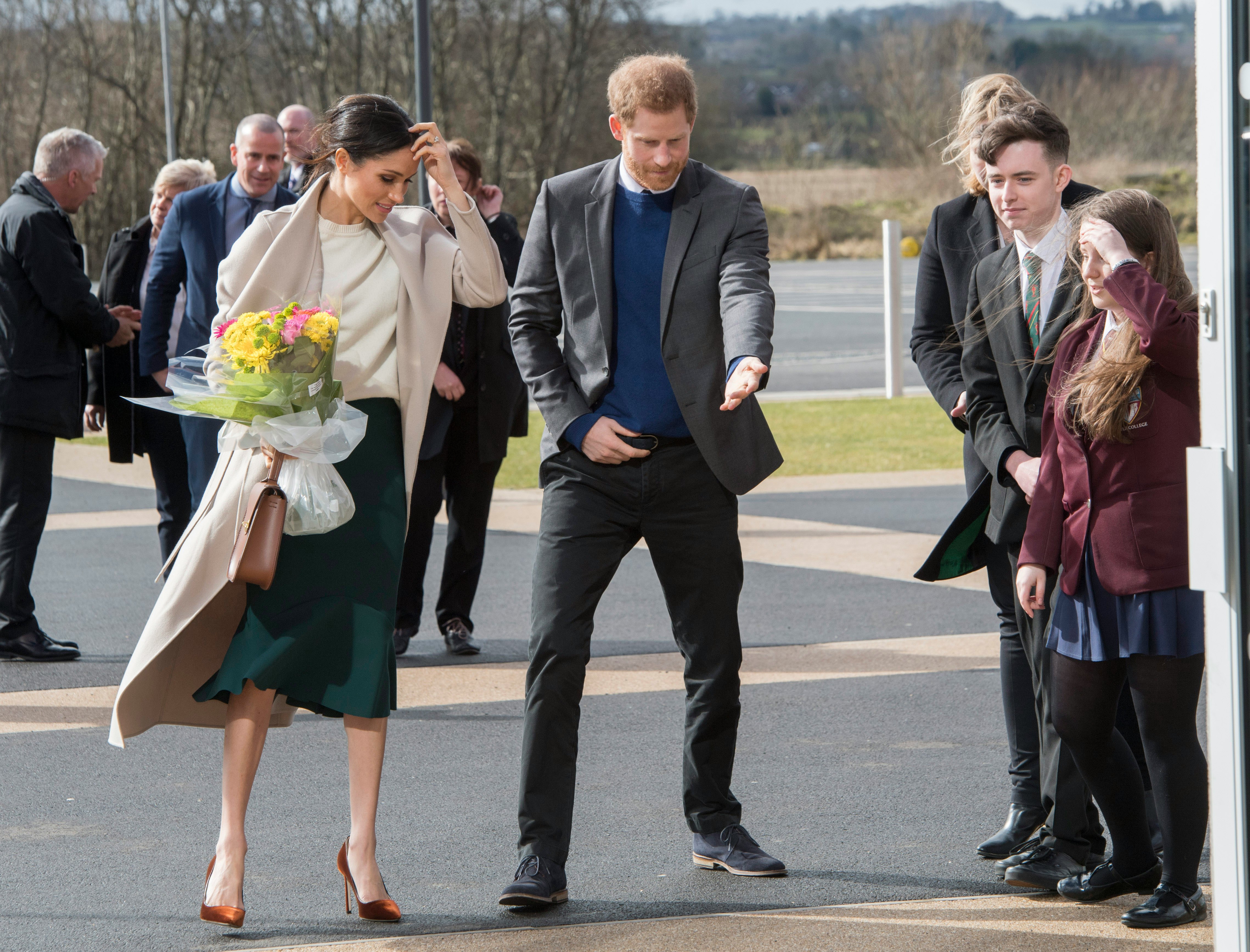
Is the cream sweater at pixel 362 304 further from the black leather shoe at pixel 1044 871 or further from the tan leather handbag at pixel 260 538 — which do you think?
the black leather shoe at pixel 1044 871

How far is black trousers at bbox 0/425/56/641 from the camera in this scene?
21.6 ft

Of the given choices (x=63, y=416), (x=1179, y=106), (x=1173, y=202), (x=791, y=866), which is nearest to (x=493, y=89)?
→ (x=1173, y=202)

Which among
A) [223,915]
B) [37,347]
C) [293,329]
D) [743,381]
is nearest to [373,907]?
[223,915]

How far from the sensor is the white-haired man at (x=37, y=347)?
21.5 ft

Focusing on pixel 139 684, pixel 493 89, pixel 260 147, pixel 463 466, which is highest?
pixel 493 89

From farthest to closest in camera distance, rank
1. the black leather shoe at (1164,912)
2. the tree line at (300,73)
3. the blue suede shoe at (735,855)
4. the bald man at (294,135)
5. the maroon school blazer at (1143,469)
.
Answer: the tree line at (300,73) < the bald man at (294,135) < the blue suede shoe at (735,855) < the black leather shoe at (1164,912) < the maroon school blazer at (1143,469)

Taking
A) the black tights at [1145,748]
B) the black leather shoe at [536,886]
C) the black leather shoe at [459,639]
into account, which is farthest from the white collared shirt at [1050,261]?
the black leather shoe at [459,639]

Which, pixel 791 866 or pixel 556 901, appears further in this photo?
pixel 791 866

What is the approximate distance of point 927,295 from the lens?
448cm

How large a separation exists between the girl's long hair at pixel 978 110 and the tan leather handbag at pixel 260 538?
195 centimetres

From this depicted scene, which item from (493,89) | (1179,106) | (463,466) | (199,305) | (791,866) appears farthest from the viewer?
(1179,106)

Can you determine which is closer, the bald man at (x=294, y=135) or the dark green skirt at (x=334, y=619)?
the dark green skirt at (x=334, y=619)

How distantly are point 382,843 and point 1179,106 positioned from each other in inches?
2806

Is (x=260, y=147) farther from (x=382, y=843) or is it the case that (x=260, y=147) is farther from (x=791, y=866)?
(x=791, y=866)
